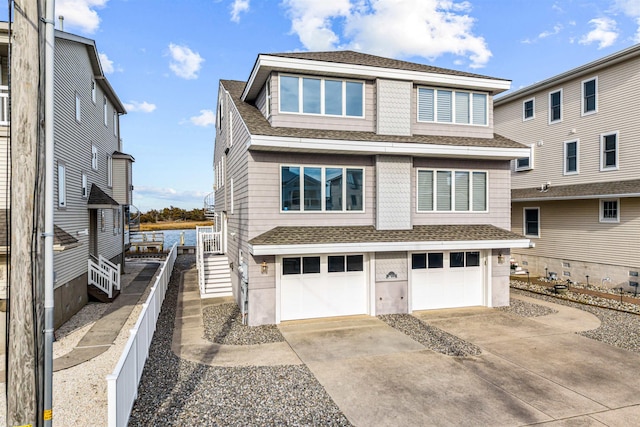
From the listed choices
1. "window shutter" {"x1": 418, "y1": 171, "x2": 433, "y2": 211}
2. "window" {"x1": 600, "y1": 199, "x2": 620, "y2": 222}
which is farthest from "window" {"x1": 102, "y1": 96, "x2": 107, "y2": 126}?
"window" {"x1": 600, "y1": 199, "x2": 620, "y2": 222}

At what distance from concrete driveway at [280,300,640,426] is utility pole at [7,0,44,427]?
14.5ft

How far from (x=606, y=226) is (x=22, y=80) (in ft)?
63.4

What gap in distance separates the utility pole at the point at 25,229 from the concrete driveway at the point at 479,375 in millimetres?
4434

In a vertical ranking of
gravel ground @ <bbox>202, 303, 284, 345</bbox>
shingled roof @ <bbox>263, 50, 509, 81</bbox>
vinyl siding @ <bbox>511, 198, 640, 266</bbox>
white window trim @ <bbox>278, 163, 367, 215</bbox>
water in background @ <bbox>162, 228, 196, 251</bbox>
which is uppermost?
shingled roof @ <bbox>263, 50, 509, 81</bbox>

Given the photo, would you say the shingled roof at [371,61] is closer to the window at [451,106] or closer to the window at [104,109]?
the window at [451,106]

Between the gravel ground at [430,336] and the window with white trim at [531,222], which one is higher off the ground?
the window with white trim at [531,222]

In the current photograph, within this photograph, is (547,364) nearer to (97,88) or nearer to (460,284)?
(460,284)

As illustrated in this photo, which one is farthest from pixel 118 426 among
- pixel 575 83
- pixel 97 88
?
pixel 575 83

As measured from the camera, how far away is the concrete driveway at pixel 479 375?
20.2ft

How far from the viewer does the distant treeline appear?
70.9m

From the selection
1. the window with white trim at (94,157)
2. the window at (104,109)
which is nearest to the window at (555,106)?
the window with white trim at (94,157)

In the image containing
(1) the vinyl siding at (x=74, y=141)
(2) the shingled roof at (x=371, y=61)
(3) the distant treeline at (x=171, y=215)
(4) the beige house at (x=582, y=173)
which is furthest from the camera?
(3) the distant treeline at (x=171, y=215)

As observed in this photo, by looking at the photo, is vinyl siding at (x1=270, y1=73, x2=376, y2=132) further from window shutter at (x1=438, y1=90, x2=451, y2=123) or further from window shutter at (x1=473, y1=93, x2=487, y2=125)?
window shutter at (x1=473, y1=93, x2=487, y2=125)

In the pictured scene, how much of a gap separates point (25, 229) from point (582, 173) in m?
20.1
